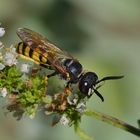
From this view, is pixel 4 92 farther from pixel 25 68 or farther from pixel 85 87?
pixel 85 87

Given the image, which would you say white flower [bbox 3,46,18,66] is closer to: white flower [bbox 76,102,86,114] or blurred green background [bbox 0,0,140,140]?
white flower [bbox 76,102,86,114]

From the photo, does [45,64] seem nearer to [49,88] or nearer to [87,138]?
[49,88]

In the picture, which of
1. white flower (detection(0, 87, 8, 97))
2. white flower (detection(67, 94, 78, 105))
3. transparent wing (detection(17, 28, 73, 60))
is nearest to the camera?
white flower (detection(0, 87, 8, 97))

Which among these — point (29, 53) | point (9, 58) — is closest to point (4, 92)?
point (9, 58)

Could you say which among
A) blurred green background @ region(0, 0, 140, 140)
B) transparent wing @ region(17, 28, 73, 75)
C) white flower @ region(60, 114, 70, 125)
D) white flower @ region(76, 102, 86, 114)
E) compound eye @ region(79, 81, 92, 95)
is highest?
transparent wing @ region(17, 28, 73, 75)

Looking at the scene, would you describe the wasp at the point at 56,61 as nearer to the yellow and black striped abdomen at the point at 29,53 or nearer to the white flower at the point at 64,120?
the yellow and black striped abdomen at the point at 29,53

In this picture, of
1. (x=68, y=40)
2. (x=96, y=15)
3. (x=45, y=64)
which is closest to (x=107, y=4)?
(x=96, y=15)

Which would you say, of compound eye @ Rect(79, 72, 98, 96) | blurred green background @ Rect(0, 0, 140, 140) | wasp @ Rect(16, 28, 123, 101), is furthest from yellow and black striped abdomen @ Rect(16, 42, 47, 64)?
blurred green background @ Rect(0, 0, 140, 140)

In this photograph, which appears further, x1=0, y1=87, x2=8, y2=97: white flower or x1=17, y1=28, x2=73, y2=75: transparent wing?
x1=17, y1=28, x2=73, y2=75: transparent wing
